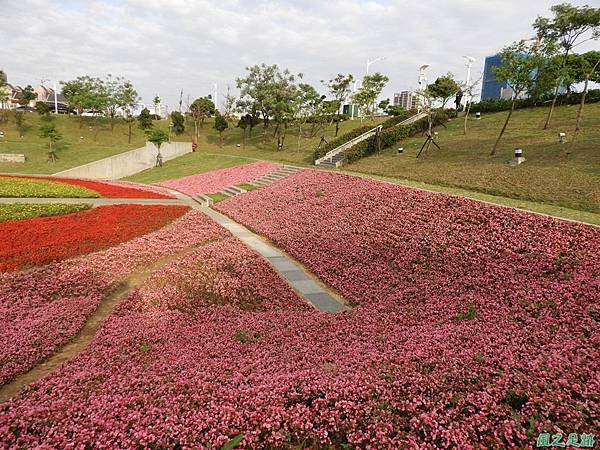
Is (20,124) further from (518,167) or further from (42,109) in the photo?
(518,167)

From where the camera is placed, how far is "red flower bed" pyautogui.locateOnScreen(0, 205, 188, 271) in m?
10.9

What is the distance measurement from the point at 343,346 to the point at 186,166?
33775mm

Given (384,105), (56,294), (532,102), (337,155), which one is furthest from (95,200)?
(384,105)

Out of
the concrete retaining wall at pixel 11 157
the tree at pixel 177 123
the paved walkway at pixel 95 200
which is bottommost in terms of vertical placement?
the paved walkway at pixel 95 200

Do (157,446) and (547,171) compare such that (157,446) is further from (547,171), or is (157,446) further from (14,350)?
(547,171)

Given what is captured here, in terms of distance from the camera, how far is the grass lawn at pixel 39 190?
63.9 ft

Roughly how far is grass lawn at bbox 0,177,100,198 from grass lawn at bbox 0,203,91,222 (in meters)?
3.43

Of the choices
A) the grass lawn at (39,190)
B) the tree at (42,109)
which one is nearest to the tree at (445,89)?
the grass lawn at (39,190)

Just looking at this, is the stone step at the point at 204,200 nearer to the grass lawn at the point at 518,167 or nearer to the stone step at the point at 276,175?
the stone step at the point at 276,175

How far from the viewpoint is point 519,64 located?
70.0 ft

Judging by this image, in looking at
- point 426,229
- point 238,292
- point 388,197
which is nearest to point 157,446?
point 238,292

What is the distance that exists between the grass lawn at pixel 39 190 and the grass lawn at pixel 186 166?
11.5 m

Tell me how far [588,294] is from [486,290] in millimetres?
1766

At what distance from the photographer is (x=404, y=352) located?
548 centimetres
